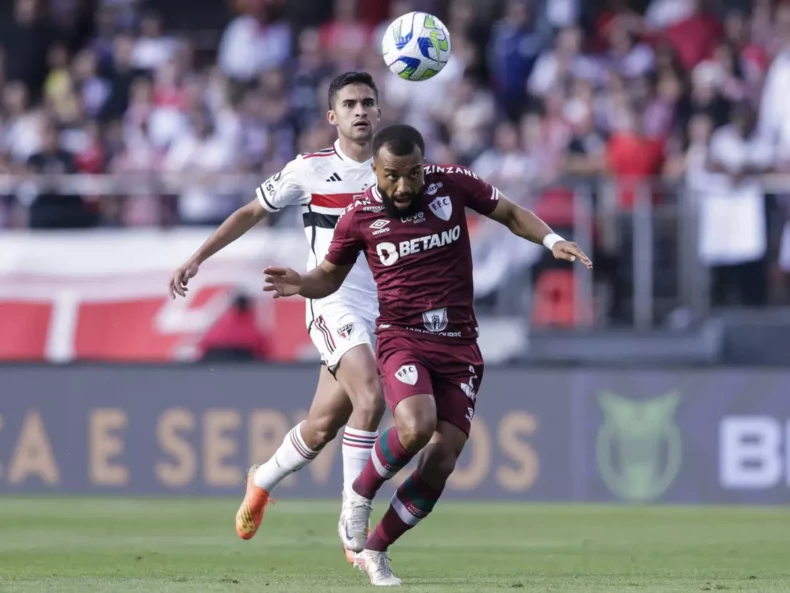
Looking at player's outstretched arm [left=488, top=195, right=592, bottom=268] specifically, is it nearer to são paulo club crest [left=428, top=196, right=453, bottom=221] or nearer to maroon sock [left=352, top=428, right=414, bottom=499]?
são paulo club crest [left=428, top=196, right=453, bottom=221]

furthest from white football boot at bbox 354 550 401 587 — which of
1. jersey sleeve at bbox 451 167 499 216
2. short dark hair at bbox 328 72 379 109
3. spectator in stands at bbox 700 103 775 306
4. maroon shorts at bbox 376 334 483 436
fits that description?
spectator in stands at bbox 700 103 775 306

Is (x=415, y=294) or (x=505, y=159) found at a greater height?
(x=505, y=159)

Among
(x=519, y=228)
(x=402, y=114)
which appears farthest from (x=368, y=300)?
(x=402, y=114)

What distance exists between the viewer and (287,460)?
10016mm

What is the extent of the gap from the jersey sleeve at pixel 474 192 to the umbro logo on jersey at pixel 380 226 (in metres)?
0.45

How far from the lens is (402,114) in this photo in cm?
1788

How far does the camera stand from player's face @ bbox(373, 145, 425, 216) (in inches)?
327

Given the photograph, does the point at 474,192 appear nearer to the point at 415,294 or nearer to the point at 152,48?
the point at 415,294

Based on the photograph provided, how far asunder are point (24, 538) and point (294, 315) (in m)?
5.63

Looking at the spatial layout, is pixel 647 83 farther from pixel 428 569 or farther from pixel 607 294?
pixel 428 569

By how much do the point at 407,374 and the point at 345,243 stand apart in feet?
2.80

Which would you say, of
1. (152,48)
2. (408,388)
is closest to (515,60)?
(152,48)

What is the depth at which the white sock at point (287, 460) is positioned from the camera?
9.98m

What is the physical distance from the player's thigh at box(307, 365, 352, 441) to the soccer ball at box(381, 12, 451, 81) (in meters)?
1.93
